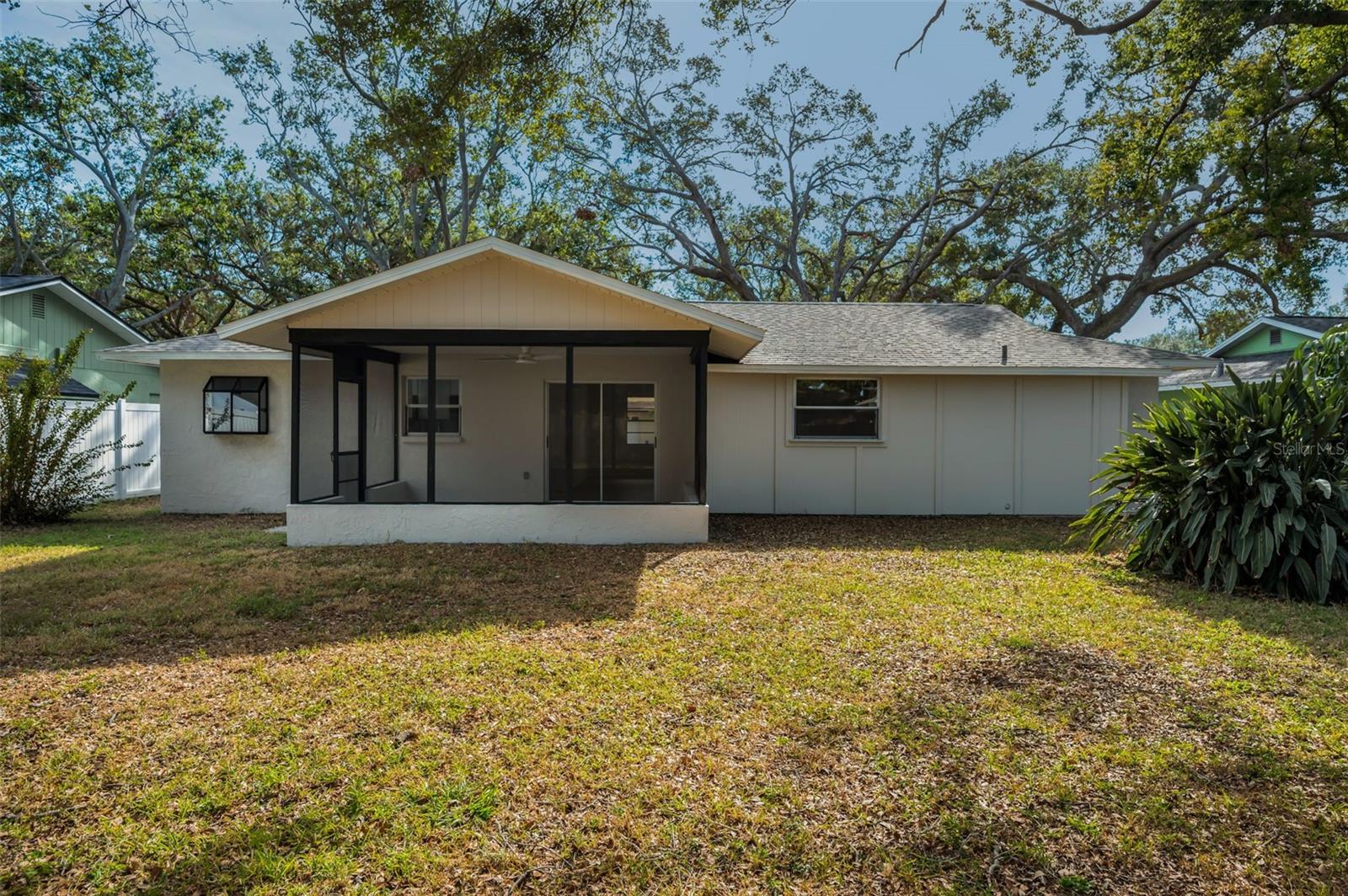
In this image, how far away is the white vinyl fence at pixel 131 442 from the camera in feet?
39.8

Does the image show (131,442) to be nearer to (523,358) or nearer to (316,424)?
(316,424)

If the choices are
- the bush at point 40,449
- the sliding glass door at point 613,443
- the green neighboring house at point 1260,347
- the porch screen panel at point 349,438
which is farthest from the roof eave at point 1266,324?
the bush at point 40,449

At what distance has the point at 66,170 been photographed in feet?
73.0

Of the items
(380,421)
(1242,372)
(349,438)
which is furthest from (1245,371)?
(349,438)

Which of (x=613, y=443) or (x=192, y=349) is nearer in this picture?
(x=192, y=349)

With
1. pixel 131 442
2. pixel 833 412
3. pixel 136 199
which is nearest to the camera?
pixel 833 412

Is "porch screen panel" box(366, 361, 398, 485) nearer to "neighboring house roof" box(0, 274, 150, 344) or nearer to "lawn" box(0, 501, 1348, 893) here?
"lawn" box(0, 501, 1348, 893)

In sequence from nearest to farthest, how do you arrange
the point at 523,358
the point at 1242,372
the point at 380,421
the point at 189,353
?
the point at 189,353, the point at 523,358, the point at 380,421, the point at 1242,372

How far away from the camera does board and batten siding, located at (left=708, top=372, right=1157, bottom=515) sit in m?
11.5

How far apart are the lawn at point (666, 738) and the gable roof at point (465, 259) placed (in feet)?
10.4

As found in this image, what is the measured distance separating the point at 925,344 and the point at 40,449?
13.3 meters

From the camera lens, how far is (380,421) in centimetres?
1169

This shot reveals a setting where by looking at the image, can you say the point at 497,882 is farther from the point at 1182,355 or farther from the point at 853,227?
the point at 853,227

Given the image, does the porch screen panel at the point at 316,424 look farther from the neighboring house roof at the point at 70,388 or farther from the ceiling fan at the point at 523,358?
the neighboring house roof at the point at 70,388
